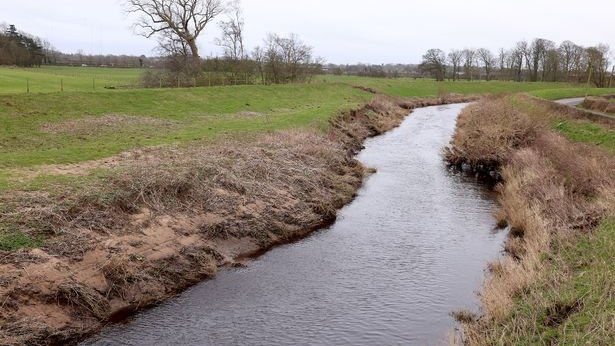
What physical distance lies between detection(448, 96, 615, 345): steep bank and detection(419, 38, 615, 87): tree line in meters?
62.3

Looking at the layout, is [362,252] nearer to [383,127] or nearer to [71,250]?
[71,250]

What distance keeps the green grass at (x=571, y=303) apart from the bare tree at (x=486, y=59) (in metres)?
112

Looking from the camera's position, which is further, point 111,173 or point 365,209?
point 365,209

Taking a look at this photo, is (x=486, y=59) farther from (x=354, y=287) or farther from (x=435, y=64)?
(x=354, y=287)

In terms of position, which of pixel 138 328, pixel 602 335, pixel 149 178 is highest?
pixel 149 178

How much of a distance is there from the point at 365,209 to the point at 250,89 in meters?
27.8

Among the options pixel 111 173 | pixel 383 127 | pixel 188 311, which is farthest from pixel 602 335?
pixel 383 127

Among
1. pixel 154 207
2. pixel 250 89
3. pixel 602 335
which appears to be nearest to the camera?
pixel 602 335

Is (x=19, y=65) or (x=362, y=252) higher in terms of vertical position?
(x=19, y=65)

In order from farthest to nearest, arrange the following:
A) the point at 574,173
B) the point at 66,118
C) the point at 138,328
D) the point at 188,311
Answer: the point at 66,118 < the point at 574,173 < the point at 188,311 < the point at 138,328

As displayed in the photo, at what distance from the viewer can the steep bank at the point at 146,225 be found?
1136 cm

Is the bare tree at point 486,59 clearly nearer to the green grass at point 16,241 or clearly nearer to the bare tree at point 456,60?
the bare tree at point 456,60

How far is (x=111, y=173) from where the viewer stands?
16578mm

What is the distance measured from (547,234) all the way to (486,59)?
116 m
